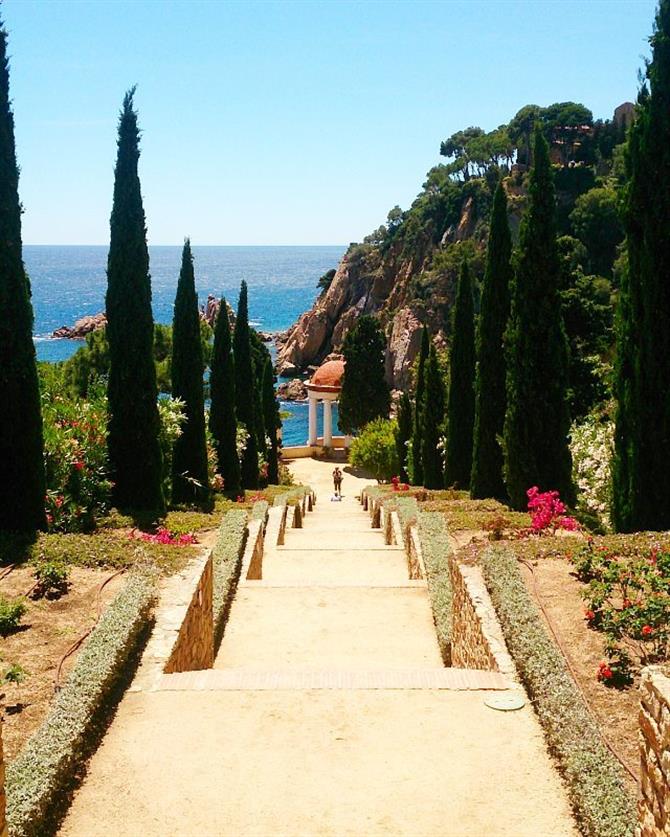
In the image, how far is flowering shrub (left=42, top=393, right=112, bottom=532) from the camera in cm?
1245

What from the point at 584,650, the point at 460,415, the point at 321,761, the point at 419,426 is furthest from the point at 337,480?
the point at 321,761

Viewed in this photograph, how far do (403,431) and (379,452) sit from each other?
3580 millimetres

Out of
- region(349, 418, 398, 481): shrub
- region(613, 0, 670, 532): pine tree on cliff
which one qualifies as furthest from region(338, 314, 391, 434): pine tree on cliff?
region(613, 0, 670, 532): pine tree on cliff

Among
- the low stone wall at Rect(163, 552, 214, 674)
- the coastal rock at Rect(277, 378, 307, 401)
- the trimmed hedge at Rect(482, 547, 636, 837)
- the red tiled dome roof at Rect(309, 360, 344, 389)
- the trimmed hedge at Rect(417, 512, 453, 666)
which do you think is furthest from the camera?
the coastal rock at Rect(277, 378, 307, 401)

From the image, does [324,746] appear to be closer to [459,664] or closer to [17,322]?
[459,664]

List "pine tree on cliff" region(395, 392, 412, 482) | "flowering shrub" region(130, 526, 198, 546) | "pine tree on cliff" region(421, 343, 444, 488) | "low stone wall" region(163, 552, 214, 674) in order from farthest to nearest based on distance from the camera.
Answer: "pine tree on cliff" region(395, 392, 412, 482), "pine tree on cliff" region(421, 343, 444, 488), "flowering shrub" region(130, 526, 198, 546), "low stone wall" region(163, 552, 214, 674)

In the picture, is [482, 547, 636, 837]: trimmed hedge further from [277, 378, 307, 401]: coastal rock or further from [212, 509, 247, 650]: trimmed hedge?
[277, 378, 307, 401]: coastal rock

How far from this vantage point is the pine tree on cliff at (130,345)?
1503 cm

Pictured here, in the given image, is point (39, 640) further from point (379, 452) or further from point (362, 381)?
point (362, 381)

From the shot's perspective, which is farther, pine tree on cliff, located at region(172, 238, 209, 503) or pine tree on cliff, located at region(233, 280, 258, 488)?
pine tree on cliff, located at region(233, 280, 258, 488)

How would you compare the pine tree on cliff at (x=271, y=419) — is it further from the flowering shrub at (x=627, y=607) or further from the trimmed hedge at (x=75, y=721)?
the trimmed hedge at (x=75, y=721)

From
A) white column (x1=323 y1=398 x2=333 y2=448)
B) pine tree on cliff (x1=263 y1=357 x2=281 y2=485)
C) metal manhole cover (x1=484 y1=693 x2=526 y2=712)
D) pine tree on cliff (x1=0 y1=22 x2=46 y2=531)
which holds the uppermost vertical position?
pine tree on cliff (x1=0 y1=22 x2=46 y2=531)

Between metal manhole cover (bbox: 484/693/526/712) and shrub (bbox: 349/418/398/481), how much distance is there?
103 feet

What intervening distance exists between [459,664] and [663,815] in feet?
16.1
